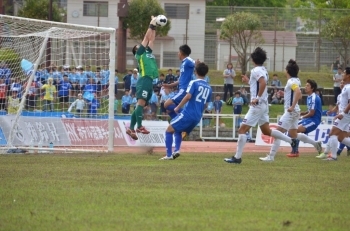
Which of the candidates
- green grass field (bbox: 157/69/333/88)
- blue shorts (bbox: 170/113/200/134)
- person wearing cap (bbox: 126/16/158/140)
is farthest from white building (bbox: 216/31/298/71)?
blue shorts (bbox: 170/113/200/134)

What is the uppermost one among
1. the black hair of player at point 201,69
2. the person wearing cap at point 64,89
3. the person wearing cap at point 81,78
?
the black hair of player at point 201,69

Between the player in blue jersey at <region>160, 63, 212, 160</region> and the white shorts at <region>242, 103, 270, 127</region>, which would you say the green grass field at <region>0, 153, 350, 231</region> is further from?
the player in blue jersey at <region>160, 63, 212, 160</region>

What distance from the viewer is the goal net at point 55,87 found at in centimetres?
1948

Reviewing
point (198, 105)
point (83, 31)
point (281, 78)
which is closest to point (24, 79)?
point (83, 31)

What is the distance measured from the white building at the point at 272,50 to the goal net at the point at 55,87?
19.0 m

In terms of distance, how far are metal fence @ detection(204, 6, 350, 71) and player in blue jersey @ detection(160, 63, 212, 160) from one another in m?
27.0

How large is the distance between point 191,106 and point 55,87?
7806mm

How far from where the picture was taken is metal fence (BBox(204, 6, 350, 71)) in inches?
1727

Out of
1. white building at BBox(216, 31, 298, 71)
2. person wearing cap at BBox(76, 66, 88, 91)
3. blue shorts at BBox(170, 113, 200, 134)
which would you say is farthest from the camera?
white building at BBox(216, 31, 298, 71)

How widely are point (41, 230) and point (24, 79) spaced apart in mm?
13357

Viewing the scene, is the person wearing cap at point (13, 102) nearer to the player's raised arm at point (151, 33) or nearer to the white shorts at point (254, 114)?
the player's raised arm at point (151, 33)

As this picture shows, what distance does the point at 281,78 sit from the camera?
43.2 metres

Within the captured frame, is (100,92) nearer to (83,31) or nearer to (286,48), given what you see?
(83,31)

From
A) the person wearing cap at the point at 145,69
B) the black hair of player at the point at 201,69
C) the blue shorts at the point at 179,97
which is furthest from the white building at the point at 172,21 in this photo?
the black hair of player at the point at 201,69
